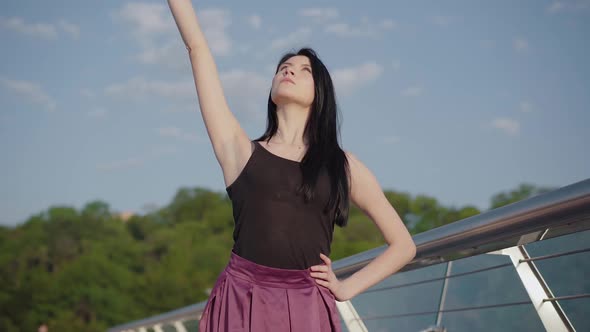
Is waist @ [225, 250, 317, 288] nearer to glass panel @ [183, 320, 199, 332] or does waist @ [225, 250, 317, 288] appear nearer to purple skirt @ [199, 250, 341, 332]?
purple skirt @ [199, 250, 341, 332]

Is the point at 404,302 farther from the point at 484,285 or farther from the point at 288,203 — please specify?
the point at 288,203

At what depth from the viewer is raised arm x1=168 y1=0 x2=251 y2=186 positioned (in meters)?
2.05

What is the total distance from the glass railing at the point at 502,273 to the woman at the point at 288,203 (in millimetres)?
260

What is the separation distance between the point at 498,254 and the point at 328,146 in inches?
23.9

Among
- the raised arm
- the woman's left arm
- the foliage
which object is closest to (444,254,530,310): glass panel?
the woman's left arm

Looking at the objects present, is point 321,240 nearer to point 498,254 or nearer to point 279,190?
point 279,190

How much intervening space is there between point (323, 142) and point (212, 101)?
0.36 meters

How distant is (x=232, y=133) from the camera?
6.84 ft

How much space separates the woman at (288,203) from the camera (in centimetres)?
192

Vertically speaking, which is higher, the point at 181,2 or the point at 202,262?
the point at 202,262

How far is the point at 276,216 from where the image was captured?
196cm

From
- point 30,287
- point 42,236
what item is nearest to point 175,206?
point 42,236

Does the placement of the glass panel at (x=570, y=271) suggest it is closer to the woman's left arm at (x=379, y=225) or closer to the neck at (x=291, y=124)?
the woman's left arm at (x=379, y=225)

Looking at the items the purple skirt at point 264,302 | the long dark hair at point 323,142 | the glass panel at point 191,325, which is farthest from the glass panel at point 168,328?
the purple skirt at point 264,302
